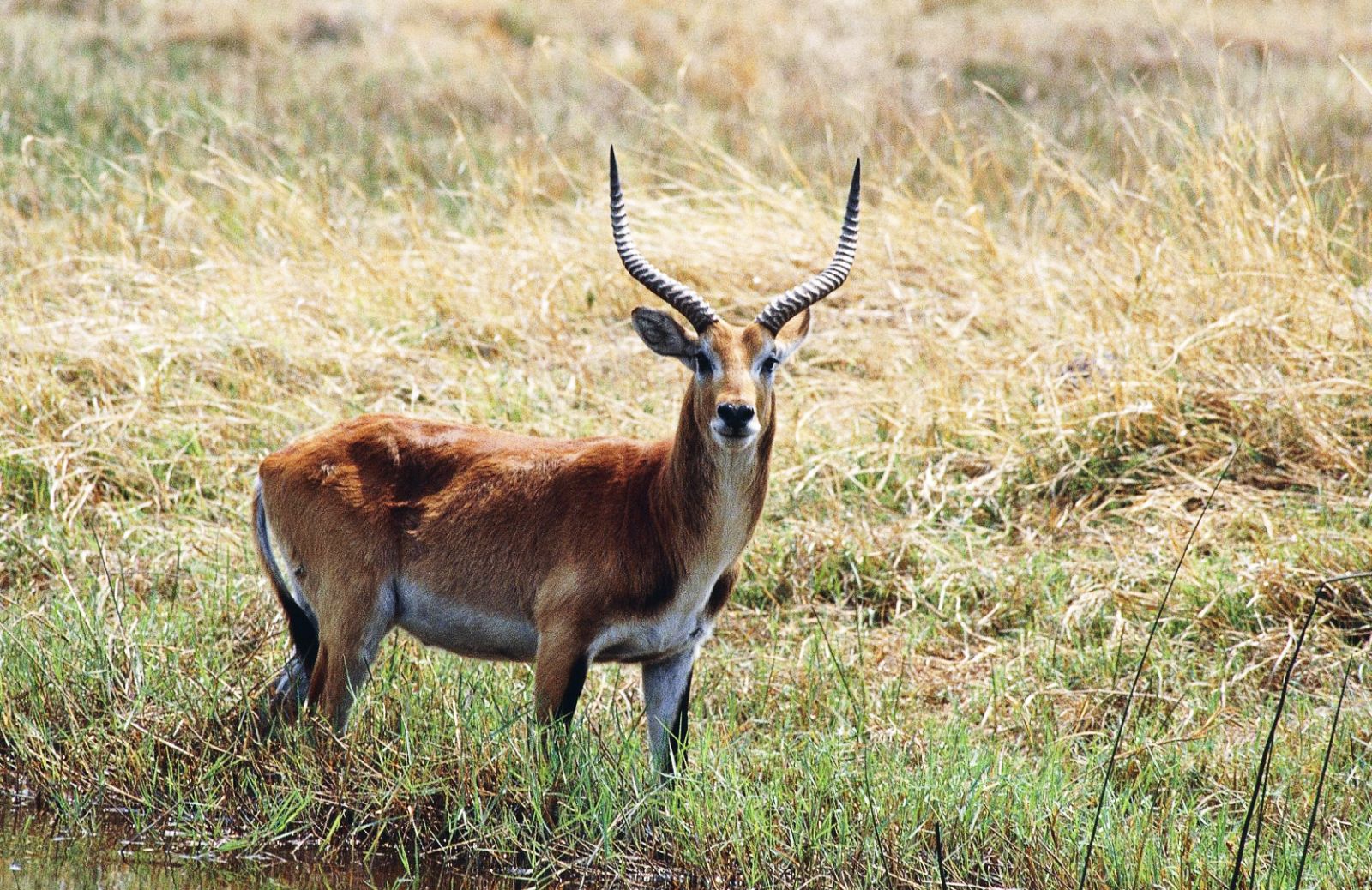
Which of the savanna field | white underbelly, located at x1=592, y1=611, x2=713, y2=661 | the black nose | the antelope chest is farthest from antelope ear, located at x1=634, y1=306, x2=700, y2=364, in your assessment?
the savanna field

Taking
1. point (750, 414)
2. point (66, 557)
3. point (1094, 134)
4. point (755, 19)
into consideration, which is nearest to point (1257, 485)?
point (750, 414)

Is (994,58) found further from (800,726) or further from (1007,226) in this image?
(800,726)

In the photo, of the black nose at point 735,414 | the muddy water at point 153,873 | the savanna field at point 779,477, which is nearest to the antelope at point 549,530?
the black nose at point 735,414

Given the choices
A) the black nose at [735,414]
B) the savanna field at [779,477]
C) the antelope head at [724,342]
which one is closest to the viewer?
the black nose at [735,414]

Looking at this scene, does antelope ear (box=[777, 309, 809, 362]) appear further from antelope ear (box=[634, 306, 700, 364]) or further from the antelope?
antelope ear (box=[634, 306, 700, 364])

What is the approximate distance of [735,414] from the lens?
16.8ft

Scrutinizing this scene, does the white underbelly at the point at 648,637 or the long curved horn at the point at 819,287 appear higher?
the long curved horn at the point at 819,287

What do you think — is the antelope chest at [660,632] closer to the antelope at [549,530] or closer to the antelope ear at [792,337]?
the antelope at [549,530]

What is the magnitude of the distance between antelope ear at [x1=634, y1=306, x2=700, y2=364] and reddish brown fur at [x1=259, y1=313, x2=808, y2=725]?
14 centimetres

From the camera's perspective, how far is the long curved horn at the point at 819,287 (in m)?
5.52

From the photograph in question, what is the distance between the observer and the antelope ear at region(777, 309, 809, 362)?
557 cm

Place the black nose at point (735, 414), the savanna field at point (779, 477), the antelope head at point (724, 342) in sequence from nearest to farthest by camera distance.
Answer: the black nose at point (735, 414) → the antelope head at point (724, 342) → the savanna field at point (779, 477)

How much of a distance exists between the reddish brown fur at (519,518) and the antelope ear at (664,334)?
14 centimetres

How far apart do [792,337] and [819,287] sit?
253 millimetres
